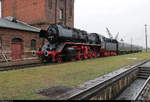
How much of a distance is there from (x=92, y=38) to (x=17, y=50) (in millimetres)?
10778

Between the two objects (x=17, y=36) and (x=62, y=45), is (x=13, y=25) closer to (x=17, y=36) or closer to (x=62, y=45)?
(x=17, y=36)

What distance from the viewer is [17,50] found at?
18250 millimetres

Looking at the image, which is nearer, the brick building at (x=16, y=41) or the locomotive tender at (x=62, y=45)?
the locomotive tender at (x=62, y=45)

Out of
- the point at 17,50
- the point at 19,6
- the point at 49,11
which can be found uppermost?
the point at 19,6

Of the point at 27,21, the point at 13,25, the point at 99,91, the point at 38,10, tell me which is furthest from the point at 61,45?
the point at 27,21

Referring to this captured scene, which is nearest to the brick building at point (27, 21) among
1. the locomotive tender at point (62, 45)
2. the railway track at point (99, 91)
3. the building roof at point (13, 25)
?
the building roof at point (13, 25)

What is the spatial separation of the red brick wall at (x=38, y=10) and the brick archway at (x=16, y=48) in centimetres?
735

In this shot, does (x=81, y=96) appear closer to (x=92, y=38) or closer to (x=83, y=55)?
(x=83, y=55)

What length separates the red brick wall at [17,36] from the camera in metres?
16.3

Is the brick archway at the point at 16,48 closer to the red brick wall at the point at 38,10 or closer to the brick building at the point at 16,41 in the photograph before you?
the brick building at the point at 16,41

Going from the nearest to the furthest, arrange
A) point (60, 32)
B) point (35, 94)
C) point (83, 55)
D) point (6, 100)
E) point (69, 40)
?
point (6, 100) → point (35, 94) → point (60, 32) → point (69, 40) → point (83, 55)

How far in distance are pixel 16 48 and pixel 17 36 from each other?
1.61 metres

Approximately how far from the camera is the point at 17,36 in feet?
58.1

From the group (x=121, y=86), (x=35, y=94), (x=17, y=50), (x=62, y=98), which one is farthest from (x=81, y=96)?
(x=17, y=50)
